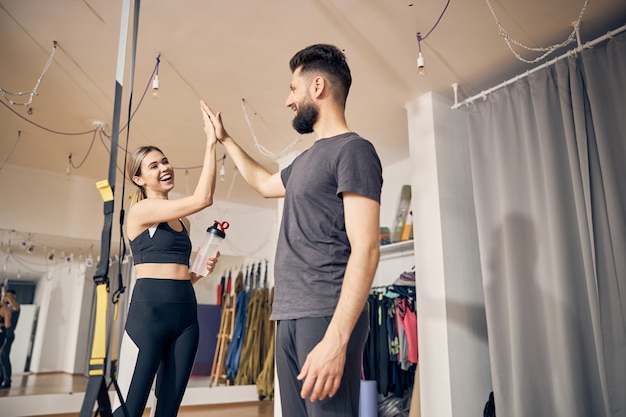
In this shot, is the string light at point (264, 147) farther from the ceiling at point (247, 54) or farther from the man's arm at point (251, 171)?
the man's arm at point (251, 171)

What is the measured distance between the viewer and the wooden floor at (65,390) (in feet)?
13.5

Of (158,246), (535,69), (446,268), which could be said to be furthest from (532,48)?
(158,246)

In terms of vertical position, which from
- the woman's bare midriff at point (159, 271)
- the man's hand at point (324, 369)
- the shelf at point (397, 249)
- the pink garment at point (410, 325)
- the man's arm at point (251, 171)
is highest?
the shelf at point (397, 249)

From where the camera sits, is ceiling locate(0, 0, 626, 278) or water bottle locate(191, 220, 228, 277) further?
ceiling locate(0, 0, 626, 278)

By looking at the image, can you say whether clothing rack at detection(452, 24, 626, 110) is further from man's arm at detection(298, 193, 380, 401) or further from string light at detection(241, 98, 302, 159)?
man's arm at detection(298, 193, 380, 401)

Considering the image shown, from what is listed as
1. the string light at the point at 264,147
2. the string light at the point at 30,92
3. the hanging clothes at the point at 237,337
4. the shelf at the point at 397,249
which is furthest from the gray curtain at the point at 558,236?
the hanging clothes at the point at 237,337

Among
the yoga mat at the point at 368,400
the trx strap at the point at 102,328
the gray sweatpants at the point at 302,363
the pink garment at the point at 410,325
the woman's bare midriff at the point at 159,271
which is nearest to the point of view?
the trx strap at the point at 102,328

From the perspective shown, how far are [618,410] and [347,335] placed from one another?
183cm

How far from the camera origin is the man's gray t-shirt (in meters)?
0.97

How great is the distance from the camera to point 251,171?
59.6 inches

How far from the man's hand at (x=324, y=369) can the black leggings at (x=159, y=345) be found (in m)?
0.88

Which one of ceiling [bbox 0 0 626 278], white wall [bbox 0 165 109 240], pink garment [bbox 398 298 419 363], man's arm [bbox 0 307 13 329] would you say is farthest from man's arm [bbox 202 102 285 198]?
man's arm [bbox 0 307 13 329]

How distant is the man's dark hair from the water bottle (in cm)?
75

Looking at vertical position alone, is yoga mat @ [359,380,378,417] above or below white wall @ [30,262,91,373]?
below
